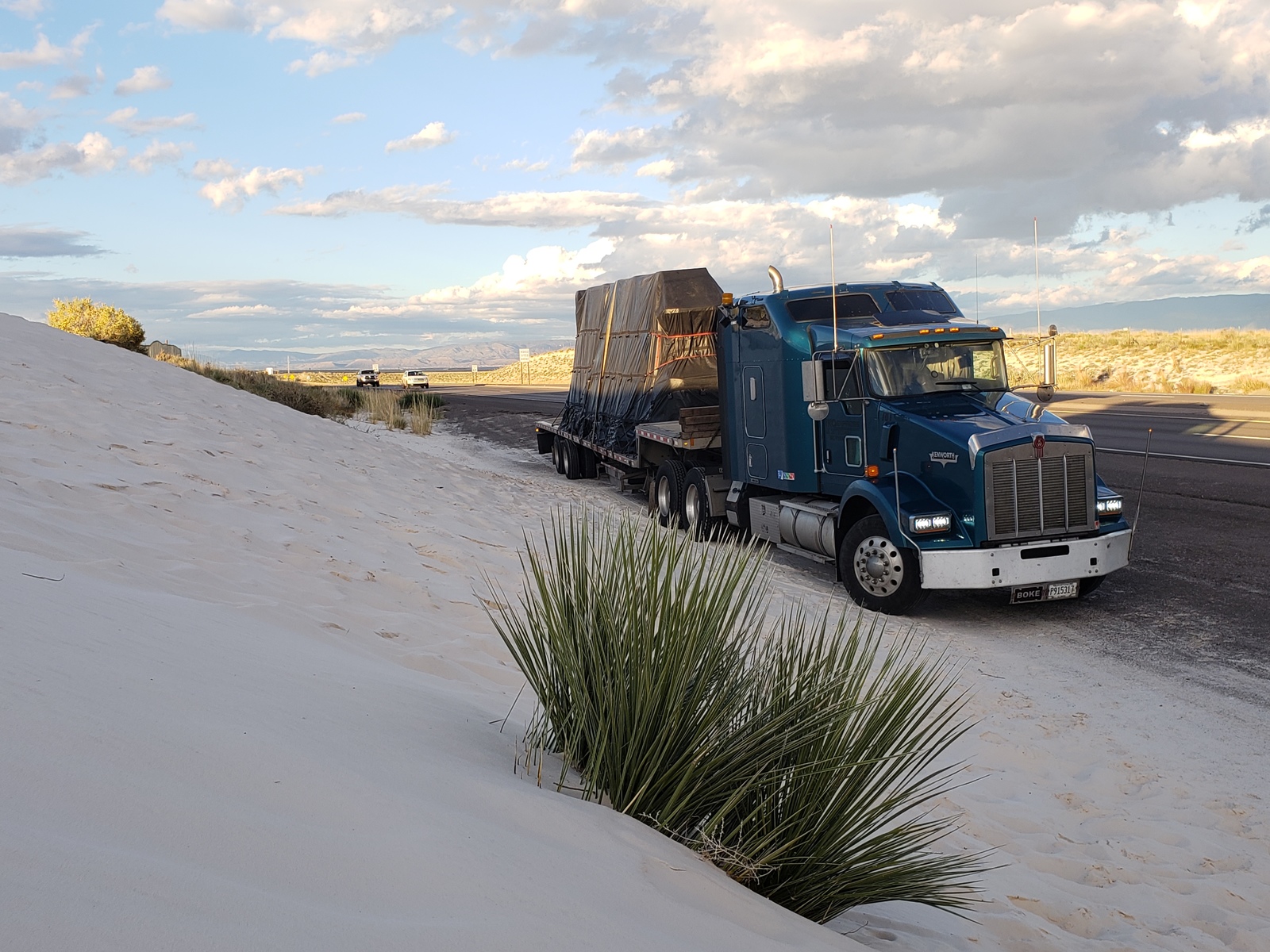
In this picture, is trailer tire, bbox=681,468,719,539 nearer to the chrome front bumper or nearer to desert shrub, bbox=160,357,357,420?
the chrome front bumper

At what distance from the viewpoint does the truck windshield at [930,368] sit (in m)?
10.3

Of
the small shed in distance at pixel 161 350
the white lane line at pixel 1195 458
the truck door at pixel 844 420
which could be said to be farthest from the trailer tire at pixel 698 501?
the small shed in distance at pixel 161 350

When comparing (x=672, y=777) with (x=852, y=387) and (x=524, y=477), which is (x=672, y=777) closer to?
(x=852, y=387)

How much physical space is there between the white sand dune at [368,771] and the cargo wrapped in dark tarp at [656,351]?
5978 millimetres

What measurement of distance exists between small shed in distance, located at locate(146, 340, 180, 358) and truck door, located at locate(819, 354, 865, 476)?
2693cm

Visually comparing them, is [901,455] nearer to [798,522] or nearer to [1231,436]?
[798,522]

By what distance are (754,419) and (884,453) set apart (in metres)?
2.40

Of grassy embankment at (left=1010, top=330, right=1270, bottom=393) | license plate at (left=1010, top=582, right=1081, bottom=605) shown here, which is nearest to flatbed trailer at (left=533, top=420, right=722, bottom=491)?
license plate at (left=1010, top=582, right=1081, bottom=605)

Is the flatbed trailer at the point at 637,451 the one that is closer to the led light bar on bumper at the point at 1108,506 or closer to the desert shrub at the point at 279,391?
the led light bar on bumper at the point at 1108,506

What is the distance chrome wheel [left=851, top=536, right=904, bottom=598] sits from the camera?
9.35 m

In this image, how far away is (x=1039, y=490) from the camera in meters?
9.09

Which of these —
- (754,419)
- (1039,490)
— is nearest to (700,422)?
(754,419)

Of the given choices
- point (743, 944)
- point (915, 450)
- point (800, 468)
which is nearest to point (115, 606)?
point (743, 944)

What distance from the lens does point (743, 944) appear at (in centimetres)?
280
